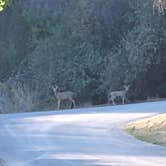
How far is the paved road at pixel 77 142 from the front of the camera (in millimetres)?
15312

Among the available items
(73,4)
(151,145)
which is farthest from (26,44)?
(151,145)

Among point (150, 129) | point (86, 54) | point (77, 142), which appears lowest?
point (77, 142)

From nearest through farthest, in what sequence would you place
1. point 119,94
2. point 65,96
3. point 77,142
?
point 77,142, point 119,94, point 65,96

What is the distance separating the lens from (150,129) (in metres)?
20.1

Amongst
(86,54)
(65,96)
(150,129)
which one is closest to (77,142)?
(150,129)

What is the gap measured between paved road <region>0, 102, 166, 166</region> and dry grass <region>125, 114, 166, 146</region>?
0.34m

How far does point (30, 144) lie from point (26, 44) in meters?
25.2

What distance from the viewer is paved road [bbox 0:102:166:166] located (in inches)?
603

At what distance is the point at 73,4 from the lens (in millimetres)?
40781

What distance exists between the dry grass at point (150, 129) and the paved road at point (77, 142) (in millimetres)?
340

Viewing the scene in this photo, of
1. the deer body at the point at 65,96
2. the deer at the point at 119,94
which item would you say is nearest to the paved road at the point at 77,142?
the deer at the point at 119,94

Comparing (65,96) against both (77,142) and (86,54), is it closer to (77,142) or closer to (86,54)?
(86,54)

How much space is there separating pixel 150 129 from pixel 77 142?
2552mm

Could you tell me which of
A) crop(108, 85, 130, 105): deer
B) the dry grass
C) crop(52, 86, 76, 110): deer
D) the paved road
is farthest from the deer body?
the dry grass
